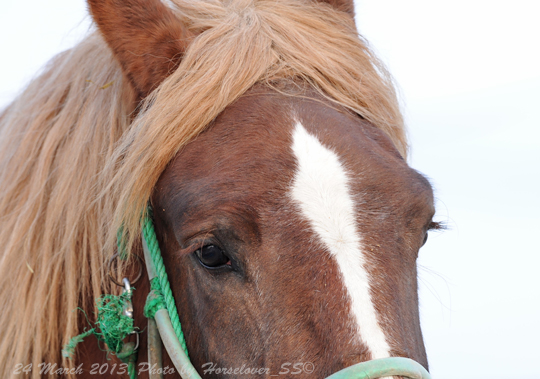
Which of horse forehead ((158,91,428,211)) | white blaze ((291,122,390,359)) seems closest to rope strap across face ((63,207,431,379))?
horse forehead ((158,91,428,211))

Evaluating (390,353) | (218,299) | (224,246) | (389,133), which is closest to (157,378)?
(218,299)

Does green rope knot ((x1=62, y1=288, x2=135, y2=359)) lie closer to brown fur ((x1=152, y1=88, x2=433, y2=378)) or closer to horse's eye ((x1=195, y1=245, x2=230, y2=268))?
brown fur ((x1=152, y1=88, x2=433, y2=378))

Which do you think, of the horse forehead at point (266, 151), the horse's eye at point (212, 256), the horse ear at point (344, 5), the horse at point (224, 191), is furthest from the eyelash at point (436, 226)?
the horse ear at point (344, 5)

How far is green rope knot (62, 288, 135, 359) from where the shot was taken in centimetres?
192

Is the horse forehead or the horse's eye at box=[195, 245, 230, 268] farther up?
the horse forehead

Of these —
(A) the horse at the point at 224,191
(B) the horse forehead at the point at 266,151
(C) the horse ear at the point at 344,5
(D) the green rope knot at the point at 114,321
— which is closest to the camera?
(A) the horse at the point at 224,191

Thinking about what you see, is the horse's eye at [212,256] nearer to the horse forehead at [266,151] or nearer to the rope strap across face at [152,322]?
the horse forehead at [266,151]

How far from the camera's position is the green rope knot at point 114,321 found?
1920mm

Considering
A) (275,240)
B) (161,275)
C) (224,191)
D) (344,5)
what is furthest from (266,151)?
(344,5)

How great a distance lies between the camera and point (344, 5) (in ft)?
8.04

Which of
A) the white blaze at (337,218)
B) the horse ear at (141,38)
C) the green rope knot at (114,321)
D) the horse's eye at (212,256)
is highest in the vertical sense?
the horse ear at (141,38)

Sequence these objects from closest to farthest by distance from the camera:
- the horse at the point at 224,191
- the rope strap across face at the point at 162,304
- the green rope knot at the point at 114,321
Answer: the horse at the point at 224,191 → the rope strap across face at the point at 162,304 → the green rope knot at the point at 114,321

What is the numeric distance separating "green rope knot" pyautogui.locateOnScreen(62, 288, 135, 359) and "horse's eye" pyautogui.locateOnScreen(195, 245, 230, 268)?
457 mm

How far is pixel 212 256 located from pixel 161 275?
0.33m
